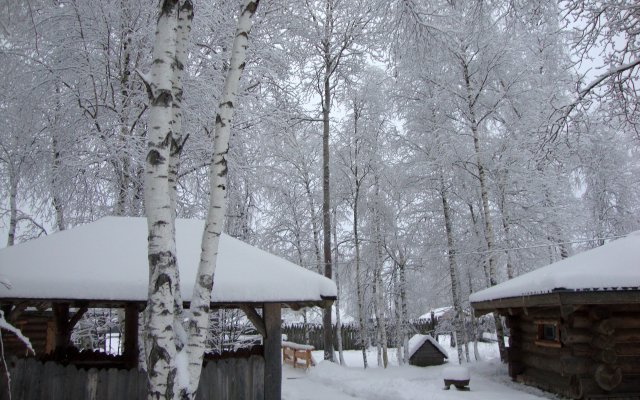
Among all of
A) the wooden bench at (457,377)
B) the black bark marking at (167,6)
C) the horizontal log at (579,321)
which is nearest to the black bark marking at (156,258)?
the black bark marking at (167,6)

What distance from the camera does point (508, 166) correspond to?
15.7 meters

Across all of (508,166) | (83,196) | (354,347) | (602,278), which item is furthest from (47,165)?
(354,347)

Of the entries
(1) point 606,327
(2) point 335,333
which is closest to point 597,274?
(1) point 606,327

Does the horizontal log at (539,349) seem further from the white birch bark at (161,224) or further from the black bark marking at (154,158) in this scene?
the black bark marking at (154,158)

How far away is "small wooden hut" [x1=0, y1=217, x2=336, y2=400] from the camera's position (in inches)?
254

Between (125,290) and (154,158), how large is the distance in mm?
2984

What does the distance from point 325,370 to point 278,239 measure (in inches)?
346

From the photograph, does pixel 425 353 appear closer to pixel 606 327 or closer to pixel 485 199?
pixel 485 199

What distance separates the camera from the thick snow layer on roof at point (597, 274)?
27.3 ft

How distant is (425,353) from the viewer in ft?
57.0

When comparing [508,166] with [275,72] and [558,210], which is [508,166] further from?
[275,72]

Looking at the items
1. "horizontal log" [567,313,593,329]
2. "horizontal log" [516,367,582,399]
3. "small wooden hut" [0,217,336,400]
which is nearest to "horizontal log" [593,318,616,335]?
"horizontal log" [567,313,593,329]

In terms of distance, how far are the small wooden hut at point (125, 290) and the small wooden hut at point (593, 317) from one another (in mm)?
4215

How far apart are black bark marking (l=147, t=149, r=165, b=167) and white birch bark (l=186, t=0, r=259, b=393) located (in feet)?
1.74
